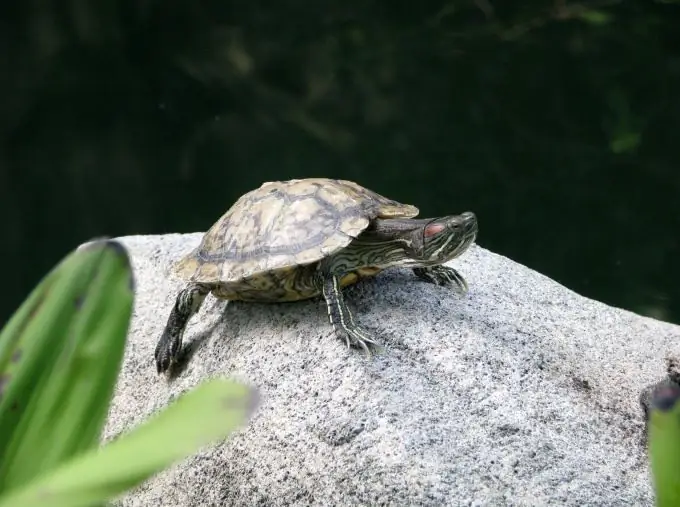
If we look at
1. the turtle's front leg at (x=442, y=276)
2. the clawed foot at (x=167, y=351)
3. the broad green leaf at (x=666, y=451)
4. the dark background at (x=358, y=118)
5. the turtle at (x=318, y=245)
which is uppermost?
the broad green leaf at (x=666, y=451)

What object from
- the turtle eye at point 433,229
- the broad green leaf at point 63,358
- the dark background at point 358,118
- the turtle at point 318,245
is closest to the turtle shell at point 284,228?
the turtle at point 318,245

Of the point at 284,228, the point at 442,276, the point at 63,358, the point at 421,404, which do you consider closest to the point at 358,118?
the point at 442,276

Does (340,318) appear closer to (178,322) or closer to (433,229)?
(433,229)

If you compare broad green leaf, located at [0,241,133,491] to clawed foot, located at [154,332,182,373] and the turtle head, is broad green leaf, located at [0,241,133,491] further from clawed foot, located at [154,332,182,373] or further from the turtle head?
clawed foot, located at [154,332,182,373]

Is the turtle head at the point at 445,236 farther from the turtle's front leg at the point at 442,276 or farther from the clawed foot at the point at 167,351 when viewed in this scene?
the clawed foot at the point at 167,351

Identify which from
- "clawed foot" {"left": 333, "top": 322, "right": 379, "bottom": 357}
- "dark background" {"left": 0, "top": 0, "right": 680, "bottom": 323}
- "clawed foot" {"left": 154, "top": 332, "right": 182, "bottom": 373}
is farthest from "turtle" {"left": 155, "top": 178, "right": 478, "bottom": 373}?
"dark background" {"left": 0, "top": 0, "right": 680, "bottom": 323}

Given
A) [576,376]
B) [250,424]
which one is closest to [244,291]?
[250,424]
